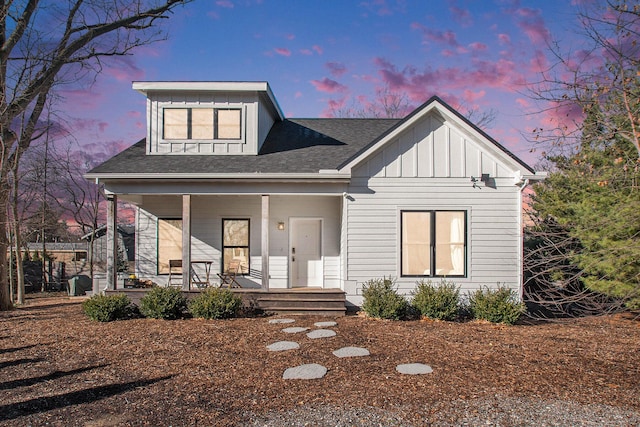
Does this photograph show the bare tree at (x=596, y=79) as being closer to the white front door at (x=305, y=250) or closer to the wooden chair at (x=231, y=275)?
the white front door at (x=305, y=250)

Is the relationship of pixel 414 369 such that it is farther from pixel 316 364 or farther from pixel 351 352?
pixel 316 364

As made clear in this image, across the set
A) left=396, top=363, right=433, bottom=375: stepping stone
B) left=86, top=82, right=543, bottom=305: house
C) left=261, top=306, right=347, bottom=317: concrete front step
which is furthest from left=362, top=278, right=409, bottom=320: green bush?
left=396, top=363, right=433, bottom=375: stepping stone

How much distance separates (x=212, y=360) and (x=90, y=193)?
23.9 meters

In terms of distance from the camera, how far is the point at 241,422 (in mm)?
4711

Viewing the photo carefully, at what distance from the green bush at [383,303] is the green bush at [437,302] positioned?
1.18 ft

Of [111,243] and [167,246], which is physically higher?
[111,243]

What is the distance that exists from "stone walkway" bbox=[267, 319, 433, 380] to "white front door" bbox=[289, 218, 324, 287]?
340cm

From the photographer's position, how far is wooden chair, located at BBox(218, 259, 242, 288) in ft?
39.9

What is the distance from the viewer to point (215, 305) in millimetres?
10312

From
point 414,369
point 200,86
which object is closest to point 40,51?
point 200,86

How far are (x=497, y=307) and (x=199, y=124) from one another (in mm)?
8870

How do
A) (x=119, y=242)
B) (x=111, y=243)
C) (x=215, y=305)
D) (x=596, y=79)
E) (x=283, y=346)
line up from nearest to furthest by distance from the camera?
(x=596, y=79) < (x=283, y=346) < (x=215, y=305) < (x=111, y=243) < (x=119, y=242)

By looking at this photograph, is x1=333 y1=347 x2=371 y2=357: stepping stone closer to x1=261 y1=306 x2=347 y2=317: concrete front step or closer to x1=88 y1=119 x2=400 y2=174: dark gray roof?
x1=261 y1=306 x2=347 y2=317: concrete front step

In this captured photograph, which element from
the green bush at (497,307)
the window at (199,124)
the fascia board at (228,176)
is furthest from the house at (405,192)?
the window at (199,124)
